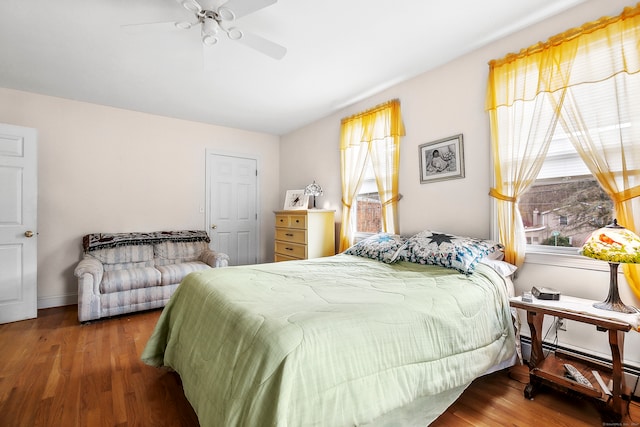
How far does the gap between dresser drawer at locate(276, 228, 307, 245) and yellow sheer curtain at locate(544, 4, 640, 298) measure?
2.67 metres

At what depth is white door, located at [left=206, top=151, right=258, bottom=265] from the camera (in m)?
4.61

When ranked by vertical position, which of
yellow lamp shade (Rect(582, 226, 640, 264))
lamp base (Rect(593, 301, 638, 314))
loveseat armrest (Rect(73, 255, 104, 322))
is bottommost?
loveseat armrest (Rect(73, 255, 104, 322))

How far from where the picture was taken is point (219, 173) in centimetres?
468

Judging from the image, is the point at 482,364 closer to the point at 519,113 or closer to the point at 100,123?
the point at 519,113

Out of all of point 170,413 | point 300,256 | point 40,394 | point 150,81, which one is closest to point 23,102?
point 150,81

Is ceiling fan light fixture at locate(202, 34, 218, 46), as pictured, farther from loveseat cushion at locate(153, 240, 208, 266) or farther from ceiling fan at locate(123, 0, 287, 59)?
loveseat cushion at locate(153, 240, 208, 266)

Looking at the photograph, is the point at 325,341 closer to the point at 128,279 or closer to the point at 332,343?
the point at 332,343

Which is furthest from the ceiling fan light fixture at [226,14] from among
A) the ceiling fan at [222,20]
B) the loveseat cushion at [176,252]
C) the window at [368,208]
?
the loveseat cushion at [176,252]

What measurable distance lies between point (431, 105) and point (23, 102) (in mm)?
4518

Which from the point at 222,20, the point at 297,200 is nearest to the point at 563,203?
the point at 222,20

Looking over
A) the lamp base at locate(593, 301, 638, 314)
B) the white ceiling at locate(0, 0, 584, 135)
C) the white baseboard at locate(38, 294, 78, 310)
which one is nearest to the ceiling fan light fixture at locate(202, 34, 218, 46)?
the white ceiling at locate(0, 0, 584, 135)

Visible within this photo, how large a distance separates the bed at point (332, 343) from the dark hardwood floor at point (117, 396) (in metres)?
0.18

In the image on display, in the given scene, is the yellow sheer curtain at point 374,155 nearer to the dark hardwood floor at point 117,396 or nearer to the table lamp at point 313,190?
the table lamp at point 313,190

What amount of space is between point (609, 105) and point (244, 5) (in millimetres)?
2308
